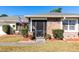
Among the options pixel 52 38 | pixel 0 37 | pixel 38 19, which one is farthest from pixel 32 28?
pixel 0 37

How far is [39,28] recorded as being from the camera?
2020 cm

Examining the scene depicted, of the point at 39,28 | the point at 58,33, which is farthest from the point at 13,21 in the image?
the point at 58,33

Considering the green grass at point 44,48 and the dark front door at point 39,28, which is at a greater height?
the dark front door at point 39,28

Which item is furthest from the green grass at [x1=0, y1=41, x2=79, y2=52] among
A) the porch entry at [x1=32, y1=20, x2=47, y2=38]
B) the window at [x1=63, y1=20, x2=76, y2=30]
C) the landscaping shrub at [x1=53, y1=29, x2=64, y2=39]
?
the window at [x1=63, y1=20, x2=76, y2=30]

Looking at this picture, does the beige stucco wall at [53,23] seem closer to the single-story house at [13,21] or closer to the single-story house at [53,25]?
the single-story house at [53,25]

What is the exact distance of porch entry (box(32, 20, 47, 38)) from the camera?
1998 centimetres

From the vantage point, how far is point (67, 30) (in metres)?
20.1

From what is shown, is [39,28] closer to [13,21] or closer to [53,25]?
[53,25]

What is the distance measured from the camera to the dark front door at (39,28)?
20000 millimetres

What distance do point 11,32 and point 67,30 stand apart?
6.48 m

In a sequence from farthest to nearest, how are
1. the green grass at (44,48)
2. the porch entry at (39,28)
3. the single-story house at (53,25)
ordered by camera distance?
the porch entry at (39,28)
the single-story house at (53,25)
the green grass at (44,48)

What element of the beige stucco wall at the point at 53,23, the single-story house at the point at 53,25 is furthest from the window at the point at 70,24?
the beige stucco wall at the point at 53,23

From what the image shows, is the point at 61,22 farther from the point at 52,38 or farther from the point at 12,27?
the point at 12,27

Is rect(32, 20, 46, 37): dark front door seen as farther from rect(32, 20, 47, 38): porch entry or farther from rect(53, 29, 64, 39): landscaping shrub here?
rect(53, 29, 64, 39): landscaping shrub
